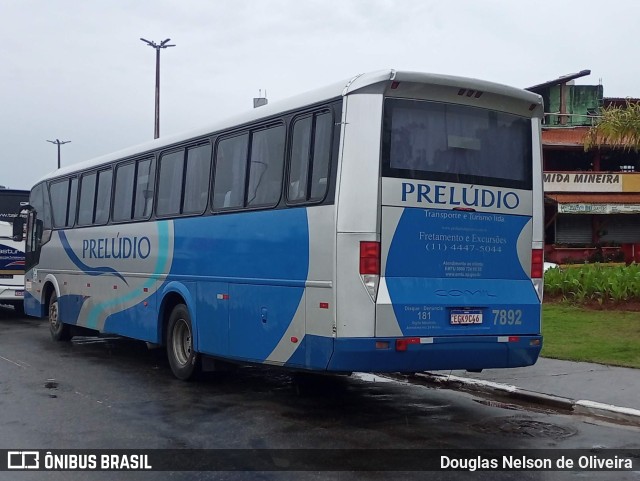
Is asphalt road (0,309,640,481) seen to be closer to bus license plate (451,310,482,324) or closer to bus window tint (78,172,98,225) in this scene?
bus license plate (451,310,482,324)

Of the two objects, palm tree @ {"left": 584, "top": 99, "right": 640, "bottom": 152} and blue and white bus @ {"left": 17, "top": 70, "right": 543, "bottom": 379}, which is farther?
palm tree @ {"left": 584, "top": 99, "right": 640, "bottom": 152}

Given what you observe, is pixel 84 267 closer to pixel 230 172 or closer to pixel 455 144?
pixel 230 172

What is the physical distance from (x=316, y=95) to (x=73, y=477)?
4.55m

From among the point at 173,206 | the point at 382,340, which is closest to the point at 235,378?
the point at 173,206

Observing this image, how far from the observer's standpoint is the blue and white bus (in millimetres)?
8508

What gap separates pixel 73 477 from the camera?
274 inches

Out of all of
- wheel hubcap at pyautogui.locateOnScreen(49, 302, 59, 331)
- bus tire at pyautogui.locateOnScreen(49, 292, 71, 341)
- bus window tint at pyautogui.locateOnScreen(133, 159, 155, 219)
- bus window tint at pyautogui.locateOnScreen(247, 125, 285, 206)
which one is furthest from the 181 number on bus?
wheel hubcap at pyautogui.locateOnScreen(49, 302, 59, 331)

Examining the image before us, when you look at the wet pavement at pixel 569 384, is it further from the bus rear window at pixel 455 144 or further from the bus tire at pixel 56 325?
the bus tire at pixel 56 325

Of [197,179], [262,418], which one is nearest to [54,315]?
[197,179]

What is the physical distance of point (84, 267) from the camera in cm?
1548

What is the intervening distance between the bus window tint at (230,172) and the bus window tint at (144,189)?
2.21m

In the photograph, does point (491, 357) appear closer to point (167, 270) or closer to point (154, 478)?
point (154, 478)

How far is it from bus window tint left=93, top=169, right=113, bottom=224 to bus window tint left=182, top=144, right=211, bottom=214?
3.18 m

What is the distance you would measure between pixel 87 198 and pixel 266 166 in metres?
6.55
